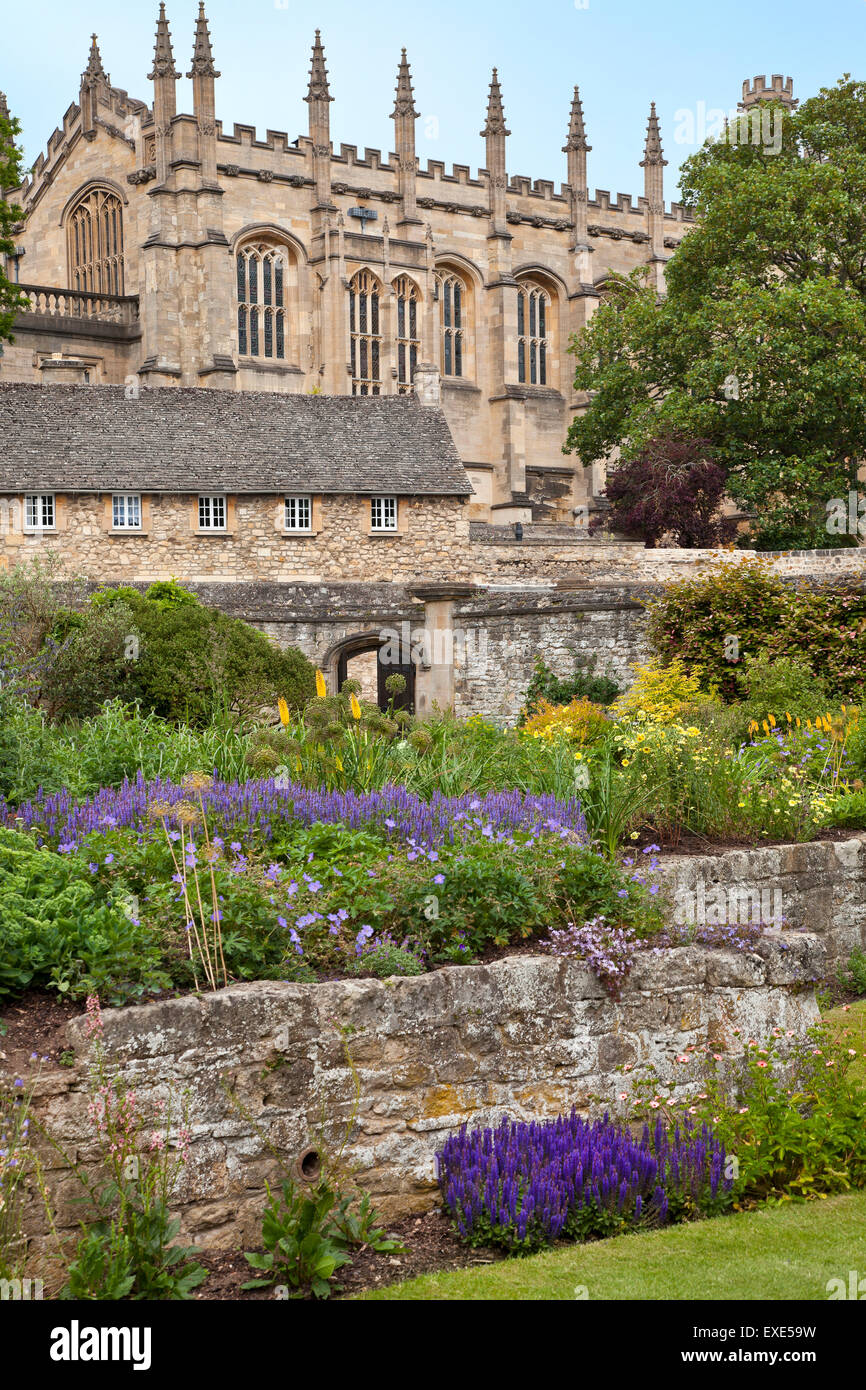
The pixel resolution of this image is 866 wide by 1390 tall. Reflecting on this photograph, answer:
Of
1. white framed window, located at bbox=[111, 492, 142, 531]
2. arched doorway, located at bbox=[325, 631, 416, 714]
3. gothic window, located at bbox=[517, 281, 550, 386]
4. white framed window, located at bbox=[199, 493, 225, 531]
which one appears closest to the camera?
arched doorway, located at bbox=[325, 631, 416, 714]

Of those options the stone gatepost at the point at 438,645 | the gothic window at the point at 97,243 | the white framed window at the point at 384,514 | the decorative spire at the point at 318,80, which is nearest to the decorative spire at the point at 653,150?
the decorative spire at the point at 318,80

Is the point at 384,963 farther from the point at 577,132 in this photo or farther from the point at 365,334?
the point at 577,132

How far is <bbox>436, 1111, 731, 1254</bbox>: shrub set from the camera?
6305 mm

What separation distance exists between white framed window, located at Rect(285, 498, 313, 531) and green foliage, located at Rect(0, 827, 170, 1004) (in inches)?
969

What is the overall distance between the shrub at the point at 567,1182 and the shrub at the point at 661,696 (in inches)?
312

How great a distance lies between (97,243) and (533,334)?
644 inches

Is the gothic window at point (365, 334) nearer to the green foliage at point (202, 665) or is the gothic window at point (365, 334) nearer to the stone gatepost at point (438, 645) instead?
the stone gatepost at point (438, 645)

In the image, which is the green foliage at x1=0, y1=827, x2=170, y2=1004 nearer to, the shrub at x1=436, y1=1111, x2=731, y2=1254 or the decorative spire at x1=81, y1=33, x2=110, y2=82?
the shrub at x1=436, y1=1111, x2=731, y2=1254

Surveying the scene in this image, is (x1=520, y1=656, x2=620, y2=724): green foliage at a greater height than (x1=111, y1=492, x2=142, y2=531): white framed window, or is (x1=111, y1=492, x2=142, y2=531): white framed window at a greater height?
(x1=111, y1=492, x2=142, y2=531): white framed window

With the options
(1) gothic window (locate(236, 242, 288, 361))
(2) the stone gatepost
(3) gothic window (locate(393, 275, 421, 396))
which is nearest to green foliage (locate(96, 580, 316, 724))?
(2) the stone gatepost

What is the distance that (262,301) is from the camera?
46406 mm

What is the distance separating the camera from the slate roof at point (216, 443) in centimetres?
2988

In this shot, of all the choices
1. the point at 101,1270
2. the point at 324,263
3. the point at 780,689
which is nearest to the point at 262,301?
the point at 324,263

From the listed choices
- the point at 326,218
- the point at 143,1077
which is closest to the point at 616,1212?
the point at 143,1077
